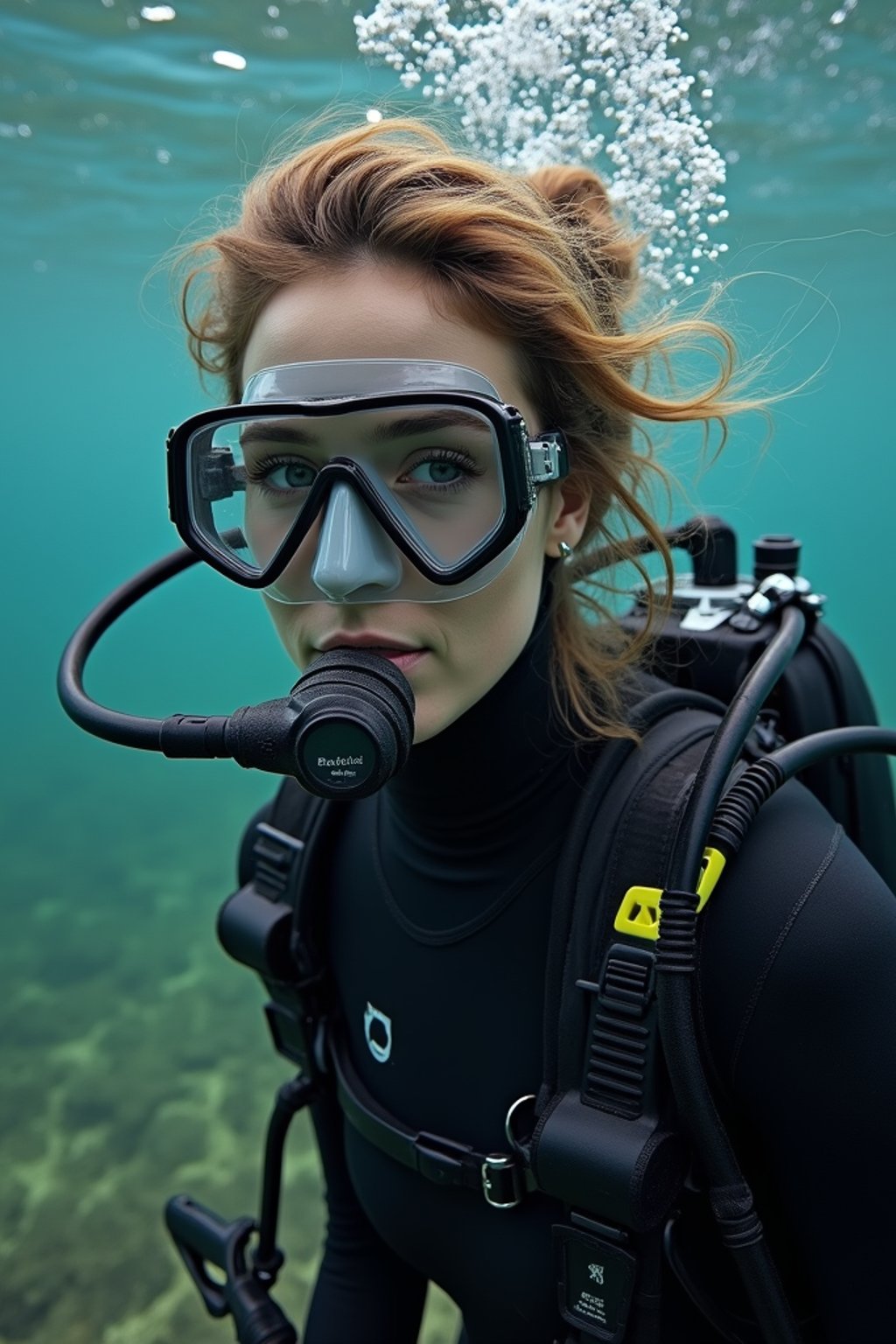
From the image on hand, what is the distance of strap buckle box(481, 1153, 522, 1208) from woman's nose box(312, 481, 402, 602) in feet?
2.87

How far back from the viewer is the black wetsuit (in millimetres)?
1195

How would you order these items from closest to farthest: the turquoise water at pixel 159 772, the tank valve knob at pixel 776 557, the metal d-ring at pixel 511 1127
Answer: the metal d-ring at pixel 511 1127
the tank valve knob at pixel 776 557
the turquoise water at pixel 159 772

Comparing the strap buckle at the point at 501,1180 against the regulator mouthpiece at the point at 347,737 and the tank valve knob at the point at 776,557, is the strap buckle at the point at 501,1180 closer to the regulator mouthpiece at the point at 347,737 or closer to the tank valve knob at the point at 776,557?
the regulator mouthpiece at the point at 347,737

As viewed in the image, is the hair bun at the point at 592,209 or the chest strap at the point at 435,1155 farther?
the hair bun at the point at 592,209

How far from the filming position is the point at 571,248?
159 cm

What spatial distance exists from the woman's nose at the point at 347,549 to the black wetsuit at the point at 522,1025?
371 millimetres

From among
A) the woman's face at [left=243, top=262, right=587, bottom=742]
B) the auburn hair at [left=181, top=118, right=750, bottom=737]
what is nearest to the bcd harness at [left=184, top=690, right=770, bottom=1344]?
the auburn hair at [left=181, top=118, right=750, bottom=737]

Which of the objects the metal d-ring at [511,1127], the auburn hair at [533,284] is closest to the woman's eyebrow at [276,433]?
the auburn hair at [533,284]

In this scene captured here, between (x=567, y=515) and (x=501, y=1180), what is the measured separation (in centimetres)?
106

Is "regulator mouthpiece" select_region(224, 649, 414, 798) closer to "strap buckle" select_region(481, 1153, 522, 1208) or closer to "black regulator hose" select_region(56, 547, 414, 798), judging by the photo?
"black regulator hose" select_region(56, 547, 414, 798)

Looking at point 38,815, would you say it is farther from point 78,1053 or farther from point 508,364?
point 508,364

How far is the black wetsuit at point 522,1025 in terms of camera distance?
47.1 inches

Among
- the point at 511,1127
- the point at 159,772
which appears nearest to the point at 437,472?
the point at 511,1127

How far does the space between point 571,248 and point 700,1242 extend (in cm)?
157
